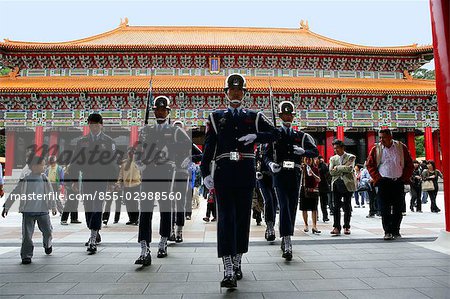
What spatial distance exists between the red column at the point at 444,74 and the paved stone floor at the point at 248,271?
96 centimetres

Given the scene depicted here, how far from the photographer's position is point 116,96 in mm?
20734

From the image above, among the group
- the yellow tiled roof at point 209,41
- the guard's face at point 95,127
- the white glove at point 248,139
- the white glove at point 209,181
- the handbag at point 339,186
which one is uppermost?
the yellow tiled roof at point 209,41

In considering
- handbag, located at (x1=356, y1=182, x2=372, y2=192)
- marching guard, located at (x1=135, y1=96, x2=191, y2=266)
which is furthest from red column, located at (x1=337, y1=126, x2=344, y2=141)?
marching guard, located at (x1=135, y1=96, x2=191, y2=266)

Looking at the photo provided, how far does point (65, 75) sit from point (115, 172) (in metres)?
19.7

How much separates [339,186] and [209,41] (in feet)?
67.0

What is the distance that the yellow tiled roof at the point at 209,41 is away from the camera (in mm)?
21672

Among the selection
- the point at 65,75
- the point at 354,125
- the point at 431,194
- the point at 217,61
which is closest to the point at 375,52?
the point at 354,125

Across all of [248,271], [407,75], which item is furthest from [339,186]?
[407,75]

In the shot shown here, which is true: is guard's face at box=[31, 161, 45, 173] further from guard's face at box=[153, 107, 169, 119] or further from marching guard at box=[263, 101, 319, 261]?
marching guard at box=[263, 101, 319, 261]

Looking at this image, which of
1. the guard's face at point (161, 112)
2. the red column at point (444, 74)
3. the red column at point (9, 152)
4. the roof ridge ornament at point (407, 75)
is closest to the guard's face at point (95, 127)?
the guard's face at point (161, 112)

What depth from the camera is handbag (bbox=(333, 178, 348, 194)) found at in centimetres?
614

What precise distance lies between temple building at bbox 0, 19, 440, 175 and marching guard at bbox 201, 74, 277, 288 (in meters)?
16.3

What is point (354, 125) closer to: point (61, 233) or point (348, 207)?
point (348, 207)

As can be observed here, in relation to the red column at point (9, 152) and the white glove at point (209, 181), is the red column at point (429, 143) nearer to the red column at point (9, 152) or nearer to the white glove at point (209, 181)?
the white glove at point (209, 181)
